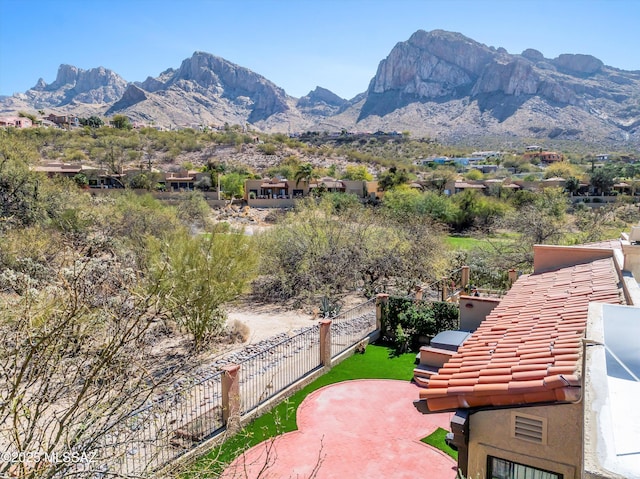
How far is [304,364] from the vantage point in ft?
44.8

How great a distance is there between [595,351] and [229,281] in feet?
42.0

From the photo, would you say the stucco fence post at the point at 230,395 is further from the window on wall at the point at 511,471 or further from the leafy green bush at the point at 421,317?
the leafy green bush at the point at 421,317

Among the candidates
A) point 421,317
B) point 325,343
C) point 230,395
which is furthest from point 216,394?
point 421,317

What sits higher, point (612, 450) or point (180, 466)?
point (612, 450)

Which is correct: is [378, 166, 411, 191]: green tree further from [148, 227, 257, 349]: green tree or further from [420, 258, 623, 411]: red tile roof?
[420, 258, 623, 411]: red tile roof

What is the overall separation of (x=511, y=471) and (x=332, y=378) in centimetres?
850

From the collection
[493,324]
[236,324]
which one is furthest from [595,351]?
[236,324]

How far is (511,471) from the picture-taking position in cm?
508

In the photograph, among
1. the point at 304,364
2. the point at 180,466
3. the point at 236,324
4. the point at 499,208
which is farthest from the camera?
the point at 499,208

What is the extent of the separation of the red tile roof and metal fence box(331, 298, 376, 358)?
778 centimetres

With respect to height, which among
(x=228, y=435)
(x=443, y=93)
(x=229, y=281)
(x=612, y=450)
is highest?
(x=443, y=93)

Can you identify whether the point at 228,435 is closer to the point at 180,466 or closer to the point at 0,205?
the point at 180,466

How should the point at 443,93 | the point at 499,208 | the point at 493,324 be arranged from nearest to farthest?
the point at 493,324
the point at 499,208
the point at 443,93

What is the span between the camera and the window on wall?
192 inches
